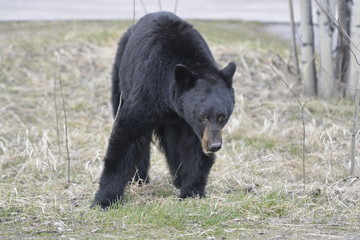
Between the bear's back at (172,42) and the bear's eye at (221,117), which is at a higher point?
the bear's back at (172,42)

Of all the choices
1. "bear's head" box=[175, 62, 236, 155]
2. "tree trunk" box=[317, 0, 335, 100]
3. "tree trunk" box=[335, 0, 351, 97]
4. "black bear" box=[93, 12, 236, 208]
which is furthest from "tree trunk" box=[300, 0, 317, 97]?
"bear's head" box=[175, 62, 236, 155]

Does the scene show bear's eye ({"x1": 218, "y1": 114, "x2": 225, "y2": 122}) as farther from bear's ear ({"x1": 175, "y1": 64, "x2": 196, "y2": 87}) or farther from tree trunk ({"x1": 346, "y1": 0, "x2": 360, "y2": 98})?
tree trunk ({"x1": 346, "y1": 0, "x2": 360, "y2": 98})

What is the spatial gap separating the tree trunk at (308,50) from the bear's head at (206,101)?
4114 mm

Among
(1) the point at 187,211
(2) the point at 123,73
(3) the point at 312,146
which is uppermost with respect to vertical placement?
(2) the point at 123,73

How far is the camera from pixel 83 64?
10.9m

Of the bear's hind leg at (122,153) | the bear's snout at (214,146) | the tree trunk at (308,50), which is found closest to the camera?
the bear's snout at (214,146)

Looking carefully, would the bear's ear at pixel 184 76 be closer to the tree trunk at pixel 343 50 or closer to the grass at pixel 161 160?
the grass at pixel 161 160

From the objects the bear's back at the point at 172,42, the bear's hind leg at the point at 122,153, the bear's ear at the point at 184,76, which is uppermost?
the bear's back at the point at 172,42

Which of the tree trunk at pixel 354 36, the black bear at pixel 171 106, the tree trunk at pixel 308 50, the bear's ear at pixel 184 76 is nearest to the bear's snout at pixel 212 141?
the black bear at pixel 171 106

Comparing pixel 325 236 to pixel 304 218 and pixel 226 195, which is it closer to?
pixel 304 218

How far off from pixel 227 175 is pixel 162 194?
73cm

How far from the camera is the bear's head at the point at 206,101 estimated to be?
5480 mm

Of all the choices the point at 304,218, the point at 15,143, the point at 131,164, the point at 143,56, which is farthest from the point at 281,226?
the point at 15,143

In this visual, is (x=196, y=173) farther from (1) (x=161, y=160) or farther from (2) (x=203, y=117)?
(1) (x=161, y=160)
